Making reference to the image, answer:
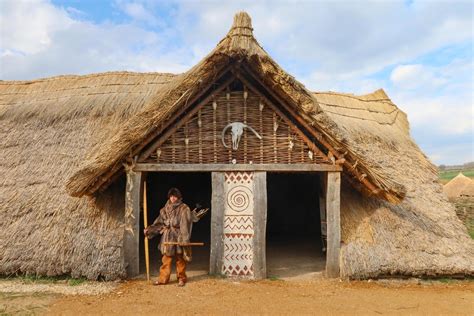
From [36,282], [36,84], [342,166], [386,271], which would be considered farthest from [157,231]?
[36,84]

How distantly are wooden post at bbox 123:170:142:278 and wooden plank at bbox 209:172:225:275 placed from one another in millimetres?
1246

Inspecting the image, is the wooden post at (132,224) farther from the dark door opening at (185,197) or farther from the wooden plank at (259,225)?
the wooden plank at (259,225)

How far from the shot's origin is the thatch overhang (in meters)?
6.55

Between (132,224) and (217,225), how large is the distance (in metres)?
1.42

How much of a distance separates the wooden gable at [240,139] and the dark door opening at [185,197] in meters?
2.19

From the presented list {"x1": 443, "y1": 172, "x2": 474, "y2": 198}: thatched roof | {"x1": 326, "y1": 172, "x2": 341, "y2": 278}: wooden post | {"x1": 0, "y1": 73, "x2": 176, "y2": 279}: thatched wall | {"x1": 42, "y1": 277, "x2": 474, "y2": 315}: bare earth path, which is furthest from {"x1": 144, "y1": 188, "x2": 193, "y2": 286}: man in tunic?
{"x1": 443, "y1": 172, "x2": 474, "y2": 198}: thatched roof

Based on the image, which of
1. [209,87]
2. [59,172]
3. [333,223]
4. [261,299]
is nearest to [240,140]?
[209,87]

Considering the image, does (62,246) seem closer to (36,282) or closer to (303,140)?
(36,282)

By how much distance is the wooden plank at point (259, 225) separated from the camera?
6.97m

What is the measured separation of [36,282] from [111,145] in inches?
98.4

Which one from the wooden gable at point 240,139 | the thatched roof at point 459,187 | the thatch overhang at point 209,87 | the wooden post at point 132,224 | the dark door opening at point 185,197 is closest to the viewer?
the thatch overhang at point 209,87

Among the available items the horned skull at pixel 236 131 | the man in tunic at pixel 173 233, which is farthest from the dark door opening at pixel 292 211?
the man in tunic at pixel 173 233

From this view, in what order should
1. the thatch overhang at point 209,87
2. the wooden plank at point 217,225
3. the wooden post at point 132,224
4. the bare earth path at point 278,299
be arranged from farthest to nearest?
the wooden plank at point 217,225 → the wooden post at point 132,224 → the thatch overhang at point 209,87 → the bare earth path at point 278,299

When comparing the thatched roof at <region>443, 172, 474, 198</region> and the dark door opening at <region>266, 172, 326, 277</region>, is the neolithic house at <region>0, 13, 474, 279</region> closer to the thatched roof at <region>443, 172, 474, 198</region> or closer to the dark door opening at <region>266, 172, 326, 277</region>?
the dark door opening at <region>266, 172, 326, 277</region>
